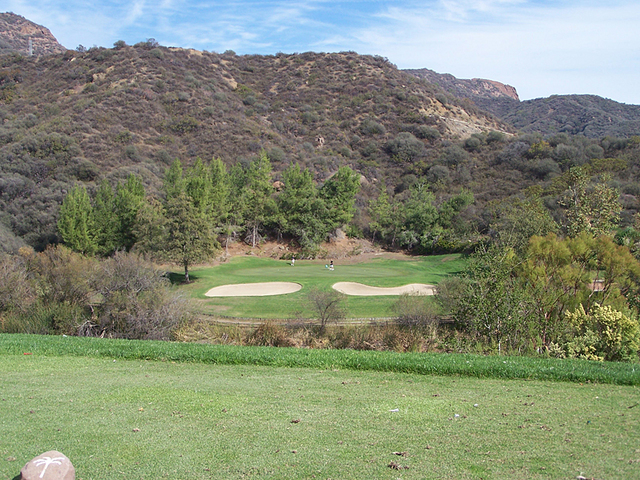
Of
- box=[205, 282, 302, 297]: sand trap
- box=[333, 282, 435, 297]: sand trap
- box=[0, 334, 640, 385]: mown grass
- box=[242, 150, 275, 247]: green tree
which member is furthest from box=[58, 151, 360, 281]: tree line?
box=[0, 334, 640, 385]: mown grass

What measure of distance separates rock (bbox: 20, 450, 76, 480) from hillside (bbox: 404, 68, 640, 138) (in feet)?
313

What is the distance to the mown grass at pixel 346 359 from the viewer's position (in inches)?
403

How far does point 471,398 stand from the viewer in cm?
848

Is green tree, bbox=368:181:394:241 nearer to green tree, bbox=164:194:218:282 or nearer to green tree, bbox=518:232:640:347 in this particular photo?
green tree, bbox=164:194:218:282

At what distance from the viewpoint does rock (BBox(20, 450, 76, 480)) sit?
15.4 ft

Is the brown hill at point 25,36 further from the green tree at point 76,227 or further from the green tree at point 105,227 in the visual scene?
the green tree at point 76,227

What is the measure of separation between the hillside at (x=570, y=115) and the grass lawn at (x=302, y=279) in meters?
61.7

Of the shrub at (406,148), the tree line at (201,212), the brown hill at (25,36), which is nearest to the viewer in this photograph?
the tree line at (201,212)

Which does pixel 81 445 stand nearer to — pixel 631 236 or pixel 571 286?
pixel 571 286

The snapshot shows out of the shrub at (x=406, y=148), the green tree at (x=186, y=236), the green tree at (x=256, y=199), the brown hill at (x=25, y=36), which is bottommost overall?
the green tree at (x=186, y=236)

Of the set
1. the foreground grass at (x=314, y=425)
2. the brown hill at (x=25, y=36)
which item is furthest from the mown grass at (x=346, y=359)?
the brown hill at (x=25, y=36)

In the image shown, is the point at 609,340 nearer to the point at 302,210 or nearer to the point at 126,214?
the point at 126,214

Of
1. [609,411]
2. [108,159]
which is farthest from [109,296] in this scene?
[108,159]

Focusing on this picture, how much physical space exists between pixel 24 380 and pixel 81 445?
428cm
